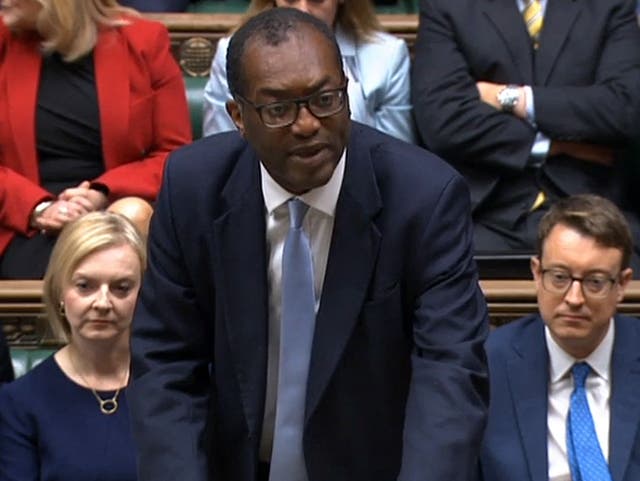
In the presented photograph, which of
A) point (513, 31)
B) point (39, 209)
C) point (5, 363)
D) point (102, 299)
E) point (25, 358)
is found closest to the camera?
point (102, 299)

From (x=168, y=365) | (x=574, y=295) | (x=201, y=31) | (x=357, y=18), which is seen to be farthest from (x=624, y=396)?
(x=201, y=31)

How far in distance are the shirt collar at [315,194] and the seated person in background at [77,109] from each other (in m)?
1.67

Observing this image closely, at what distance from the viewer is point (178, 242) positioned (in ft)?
6.72

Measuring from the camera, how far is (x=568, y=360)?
3021mm

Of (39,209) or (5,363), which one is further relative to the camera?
(39,209)

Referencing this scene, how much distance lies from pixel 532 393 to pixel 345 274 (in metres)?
1.07

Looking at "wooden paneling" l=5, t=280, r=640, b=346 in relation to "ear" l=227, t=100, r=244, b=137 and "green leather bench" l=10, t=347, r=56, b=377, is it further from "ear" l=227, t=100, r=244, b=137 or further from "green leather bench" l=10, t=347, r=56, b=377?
"ear" l=227, t=100, r=244, b=137

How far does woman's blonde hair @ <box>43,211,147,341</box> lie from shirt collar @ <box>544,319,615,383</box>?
0.84 m

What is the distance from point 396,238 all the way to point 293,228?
138 millimetres

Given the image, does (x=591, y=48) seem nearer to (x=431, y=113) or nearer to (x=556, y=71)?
(x=556, y=71)

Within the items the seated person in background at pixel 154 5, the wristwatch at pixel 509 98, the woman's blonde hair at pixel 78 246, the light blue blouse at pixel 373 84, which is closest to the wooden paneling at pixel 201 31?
the seated person in background at pixel 154 5

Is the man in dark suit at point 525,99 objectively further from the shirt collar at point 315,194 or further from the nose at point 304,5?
the shirt collar at point 315,194

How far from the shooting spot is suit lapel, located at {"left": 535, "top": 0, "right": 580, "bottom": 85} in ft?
12.6

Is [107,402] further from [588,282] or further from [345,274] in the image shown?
[345,274]
